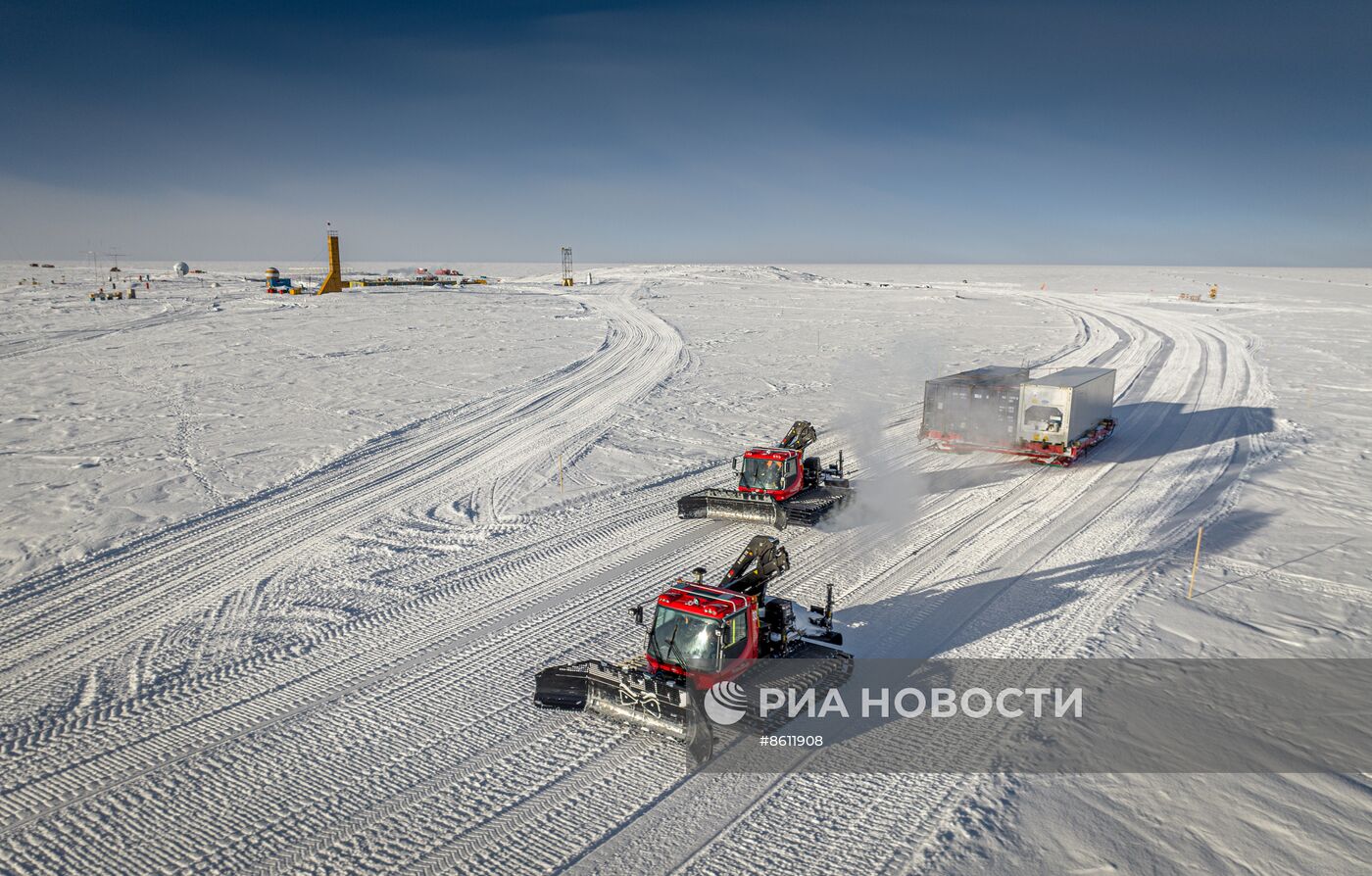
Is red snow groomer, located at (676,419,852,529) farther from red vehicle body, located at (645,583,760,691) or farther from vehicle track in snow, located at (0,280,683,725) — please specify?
red vehicle body, located at (645,583,760,691)

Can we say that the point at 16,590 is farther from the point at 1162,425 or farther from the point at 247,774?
the point at 1162,425

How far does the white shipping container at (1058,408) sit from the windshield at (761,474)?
9.02 metres

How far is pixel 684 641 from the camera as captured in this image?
9305mm

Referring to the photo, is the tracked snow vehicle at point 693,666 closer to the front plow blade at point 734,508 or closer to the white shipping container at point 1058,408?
the front plow blade at point 734,508

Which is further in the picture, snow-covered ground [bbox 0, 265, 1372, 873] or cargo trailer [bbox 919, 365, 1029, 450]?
cargo trailer [bbox 919, 365, 1029, 450]

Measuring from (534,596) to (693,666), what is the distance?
15.1 feet

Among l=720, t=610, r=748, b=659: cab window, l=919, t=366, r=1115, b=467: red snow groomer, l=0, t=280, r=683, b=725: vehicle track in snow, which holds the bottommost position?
l=0, t=280, r=683, b=725: vehicle track in snow

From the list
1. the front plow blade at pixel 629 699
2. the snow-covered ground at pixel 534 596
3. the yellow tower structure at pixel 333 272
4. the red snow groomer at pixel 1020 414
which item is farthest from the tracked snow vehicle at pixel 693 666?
the yellow tower structure at pixel 333 272

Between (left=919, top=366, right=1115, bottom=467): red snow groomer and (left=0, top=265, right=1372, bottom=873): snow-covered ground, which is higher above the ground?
(left=919, top=366, right=1115, bottom=467): red snow groomer

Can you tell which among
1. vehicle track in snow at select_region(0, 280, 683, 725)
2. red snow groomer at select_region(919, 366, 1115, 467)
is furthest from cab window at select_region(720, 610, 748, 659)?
red snow groomer at select_region(919, 366, 1115, 467)

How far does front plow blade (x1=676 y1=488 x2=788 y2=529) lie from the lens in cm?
1600

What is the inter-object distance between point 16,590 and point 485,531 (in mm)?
7840

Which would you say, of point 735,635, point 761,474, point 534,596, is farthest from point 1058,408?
point 534,596

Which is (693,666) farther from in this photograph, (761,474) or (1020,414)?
(1020,414)
